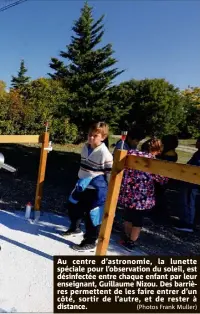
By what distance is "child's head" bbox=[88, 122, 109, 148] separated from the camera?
321cm

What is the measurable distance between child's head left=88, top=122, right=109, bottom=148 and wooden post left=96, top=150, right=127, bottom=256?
0.63m

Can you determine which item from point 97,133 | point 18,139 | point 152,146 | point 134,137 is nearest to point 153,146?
point 152,146

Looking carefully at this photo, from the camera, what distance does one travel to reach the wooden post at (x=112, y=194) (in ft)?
8.63

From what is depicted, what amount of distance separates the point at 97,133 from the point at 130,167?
0.77 meters

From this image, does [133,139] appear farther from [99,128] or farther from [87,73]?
[87,73]

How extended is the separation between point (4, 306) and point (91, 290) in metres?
0.68

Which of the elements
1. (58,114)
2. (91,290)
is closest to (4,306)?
(91,290)

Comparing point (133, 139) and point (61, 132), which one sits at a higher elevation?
point (133, 139)

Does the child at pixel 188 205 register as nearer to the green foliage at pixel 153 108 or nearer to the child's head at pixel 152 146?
the child's head at pixel 152 146

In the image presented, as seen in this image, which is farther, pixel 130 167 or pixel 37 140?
pixel 37 140

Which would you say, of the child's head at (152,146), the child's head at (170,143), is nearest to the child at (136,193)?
the child's head at (152,146)

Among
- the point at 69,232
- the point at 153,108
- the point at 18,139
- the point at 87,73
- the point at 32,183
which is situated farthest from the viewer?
the point at 153,108

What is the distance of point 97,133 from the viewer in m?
3.23

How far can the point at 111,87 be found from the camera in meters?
25.3
